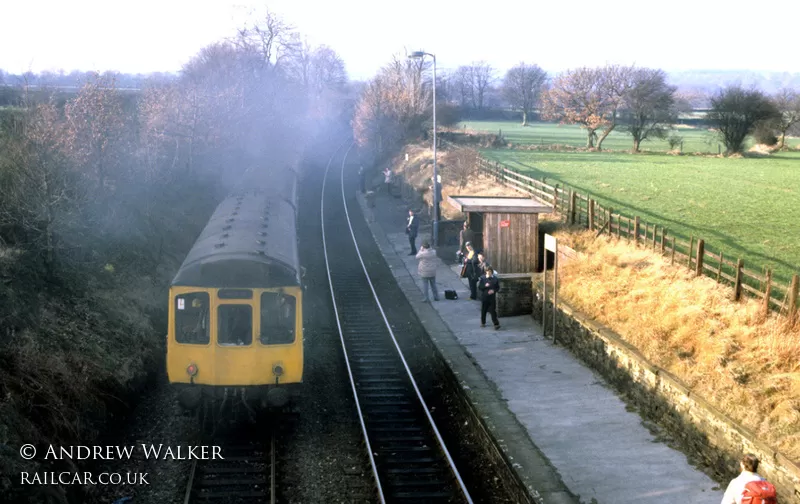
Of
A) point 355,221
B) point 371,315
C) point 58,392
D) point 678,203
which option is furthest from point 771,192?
point 58,392

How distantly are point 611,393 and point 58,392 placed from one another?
8.87 metres

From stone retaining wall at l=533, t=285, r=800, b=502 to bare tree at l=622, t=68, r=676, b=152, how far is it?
48.2m

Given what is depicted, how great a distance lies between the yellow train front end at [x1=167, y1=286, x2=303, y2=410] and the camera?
450 inches

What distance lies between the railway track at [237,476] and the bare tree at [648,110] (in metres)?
53.6

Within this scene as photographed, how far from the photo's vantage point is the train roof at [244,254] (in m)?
11.4

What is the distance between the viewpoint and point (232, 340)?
37.9ft

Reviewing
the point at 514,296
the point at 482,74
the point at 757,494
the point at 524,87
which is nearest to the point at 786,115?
the point at 524,87

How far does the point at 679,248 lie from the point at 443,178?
56.0 feet

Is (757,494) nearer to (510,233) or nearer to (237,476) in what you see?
(237,476)

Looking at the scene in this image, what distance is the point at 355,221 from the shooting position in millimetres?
33406

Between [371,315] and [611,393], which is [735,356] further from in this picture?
[371,315]

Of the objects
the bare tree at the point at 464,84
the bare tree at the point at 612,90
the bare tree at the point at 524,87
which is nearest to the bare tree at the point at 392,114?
the bare tree at the point at 612,90

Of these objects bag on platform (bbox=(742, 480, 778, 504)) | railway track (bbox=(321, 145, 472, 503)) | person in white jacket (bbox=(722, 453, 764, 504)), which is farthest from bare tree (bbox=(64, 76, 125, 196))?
bag on platform (bbox=(742, 480, 778, 504))

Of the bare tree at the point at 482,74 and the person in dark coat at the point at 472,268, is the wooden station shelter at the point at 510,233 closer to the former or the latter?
the person in dark coat at the point at 472,268
